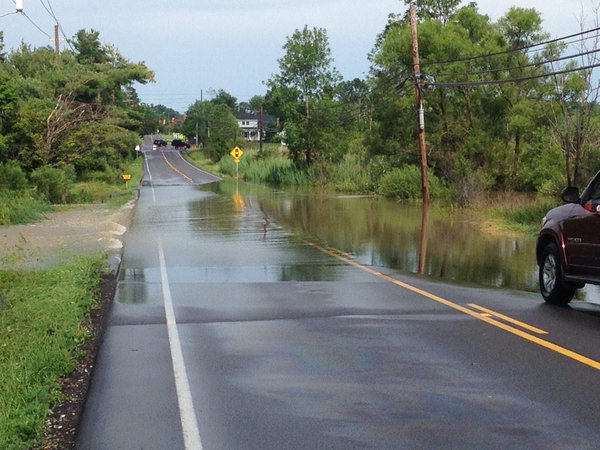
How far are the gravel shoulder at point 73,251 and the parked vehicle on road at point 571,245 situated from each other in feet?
19.5

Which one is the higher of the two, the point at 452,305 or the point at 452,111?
the point at 452,111

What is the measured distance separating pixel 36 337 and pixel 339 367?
3237 millimetres

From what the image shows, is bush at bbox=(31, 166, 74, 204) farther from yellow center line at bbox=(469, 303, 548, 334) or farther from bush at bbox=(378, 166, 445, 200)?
yellow center line at bbox=(469, 303, 548, 334)

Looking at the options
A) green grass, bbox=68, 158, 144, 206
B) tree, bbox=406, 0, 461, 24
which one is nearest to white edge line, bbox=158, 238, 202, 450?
green grass, bbox=68, 158, 144, 206

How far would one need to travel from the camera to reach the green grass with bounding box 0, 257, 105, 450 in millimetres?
5805

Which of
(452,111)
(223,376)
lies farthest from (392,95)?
(223,376)

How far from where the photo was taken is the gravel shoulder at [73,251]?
6.06m

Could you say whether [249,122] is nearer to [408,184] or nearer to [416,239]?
[408,184]

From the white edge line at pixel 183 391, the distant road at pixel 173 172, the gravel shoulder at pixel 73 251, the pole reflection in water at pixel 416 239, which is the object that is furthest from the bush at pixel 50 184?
the distant road at pixel 173 172

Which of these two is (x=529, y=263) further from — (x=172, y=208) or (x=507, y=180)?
(x=507, y=180)

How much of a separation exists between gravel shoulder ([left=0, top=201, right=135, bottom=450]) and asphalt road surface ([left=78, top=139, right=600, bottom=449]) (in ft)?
0.54

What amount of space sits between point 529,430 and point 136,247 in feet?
49.1

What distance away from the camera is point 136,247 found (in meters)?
19.5

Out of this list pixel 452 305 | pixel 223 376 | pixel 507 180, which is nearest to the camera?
pixel 223 376
